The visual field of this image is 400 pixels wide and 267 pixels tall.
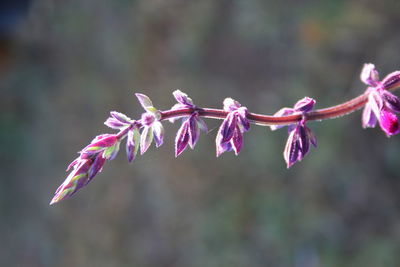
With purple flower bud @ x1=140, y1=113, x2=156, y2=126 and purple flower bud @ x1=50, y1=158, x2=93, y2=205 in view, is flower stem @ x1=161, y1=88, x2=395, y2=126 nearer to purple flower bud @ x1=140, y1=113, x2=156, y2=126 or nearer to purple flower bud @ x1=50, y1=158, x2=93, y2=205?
purple flower bud @ x1=140, y1=113, x2=156, y2=126

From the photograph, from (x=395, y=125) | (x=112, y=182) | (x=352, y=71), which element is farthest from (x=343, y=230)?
(x=395, y=125)

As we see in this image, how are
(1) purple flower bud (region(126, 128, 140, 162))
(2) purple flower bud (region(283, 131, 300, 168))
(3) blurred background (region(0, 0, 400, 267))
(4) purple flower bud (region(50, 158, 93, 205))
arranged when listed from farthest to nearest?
(3) blurred background (region(0, 0, 400, 267)), (2) purple flower bud (region(283, 131, 300, 168)), (1) purple flower bud (region(126, 128, 140, 162)), (4) purple flower bud (region(50, 158, 93, 205))

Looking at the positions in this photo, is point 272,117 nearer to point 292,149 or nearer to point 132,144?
point 292,149

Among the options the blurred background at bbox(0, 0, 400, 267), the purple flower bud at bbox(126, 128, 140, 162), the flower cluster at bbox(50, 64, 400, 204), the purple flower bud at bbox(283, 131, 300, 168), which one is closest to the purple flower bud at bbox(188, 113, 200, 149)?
the flower cluster at bbox(50, 64, 400, 204)

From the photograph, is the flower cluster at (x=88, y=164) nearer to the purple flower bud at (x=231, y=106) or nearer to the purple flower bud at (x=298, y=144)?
Answer: the purple flower bud at (x=231, y=106)

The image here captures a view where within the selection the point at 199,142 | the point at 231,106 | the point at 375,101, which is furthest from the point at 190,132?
the point at 199,142

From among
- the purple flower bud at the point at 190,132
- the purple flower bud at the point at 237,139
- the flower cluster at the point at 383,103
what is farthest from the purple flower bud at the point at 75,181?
the flower cluster at the point at 383,103
